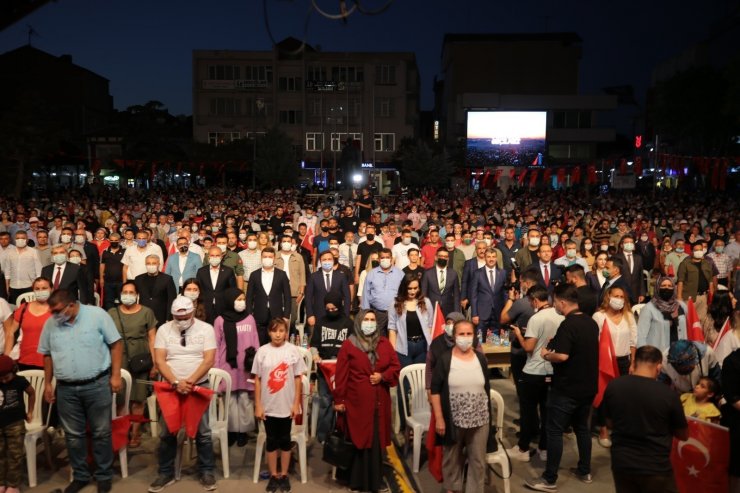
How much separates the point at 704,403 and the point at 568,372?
1086mm

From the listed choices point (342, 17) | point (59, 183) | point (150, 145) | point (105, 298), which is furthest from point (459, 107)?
point (342, 17)

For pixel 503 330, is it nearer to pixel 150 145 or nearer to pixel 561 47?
pixel 150 145

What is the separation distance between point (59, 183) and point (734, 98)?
5197 centimetres

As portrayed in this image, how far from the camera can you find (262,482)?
20.9 ft

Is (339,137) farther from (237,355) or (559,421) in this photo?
(559,421)

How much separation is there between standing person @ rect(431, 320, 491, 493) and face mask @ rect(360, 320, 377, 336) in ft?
2.53

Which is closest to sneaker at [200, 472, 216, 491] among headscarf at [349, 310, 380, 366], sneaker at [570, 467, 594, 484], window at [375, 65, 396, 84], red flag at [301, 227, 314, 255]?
headscarf at [349, 310, 380, 366]

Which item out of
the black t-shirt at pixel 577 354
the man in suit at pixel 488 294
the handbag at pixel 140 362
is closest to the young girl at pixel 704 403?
the black t-shirt at pixel 577 354

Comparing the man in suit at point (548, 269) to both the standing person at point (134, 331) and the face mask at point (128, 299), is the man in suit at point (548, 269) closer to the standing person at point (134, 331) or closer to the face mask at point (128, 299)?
the standing person at point (134, 331)

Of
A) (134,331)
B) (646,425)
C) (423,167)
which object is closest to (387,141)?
(423,167)

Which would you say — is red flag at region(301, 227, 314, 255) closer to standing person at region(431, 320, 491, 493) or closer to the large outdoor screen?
standing person at region(431, 320, 491, 493)

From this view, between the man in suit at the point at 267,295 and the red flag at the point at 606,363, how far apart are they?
4.06 metres

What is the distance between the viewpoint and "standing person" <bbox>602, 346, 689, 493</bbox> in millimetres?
4637

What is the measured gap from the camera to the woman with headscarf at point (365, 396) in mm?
6059
